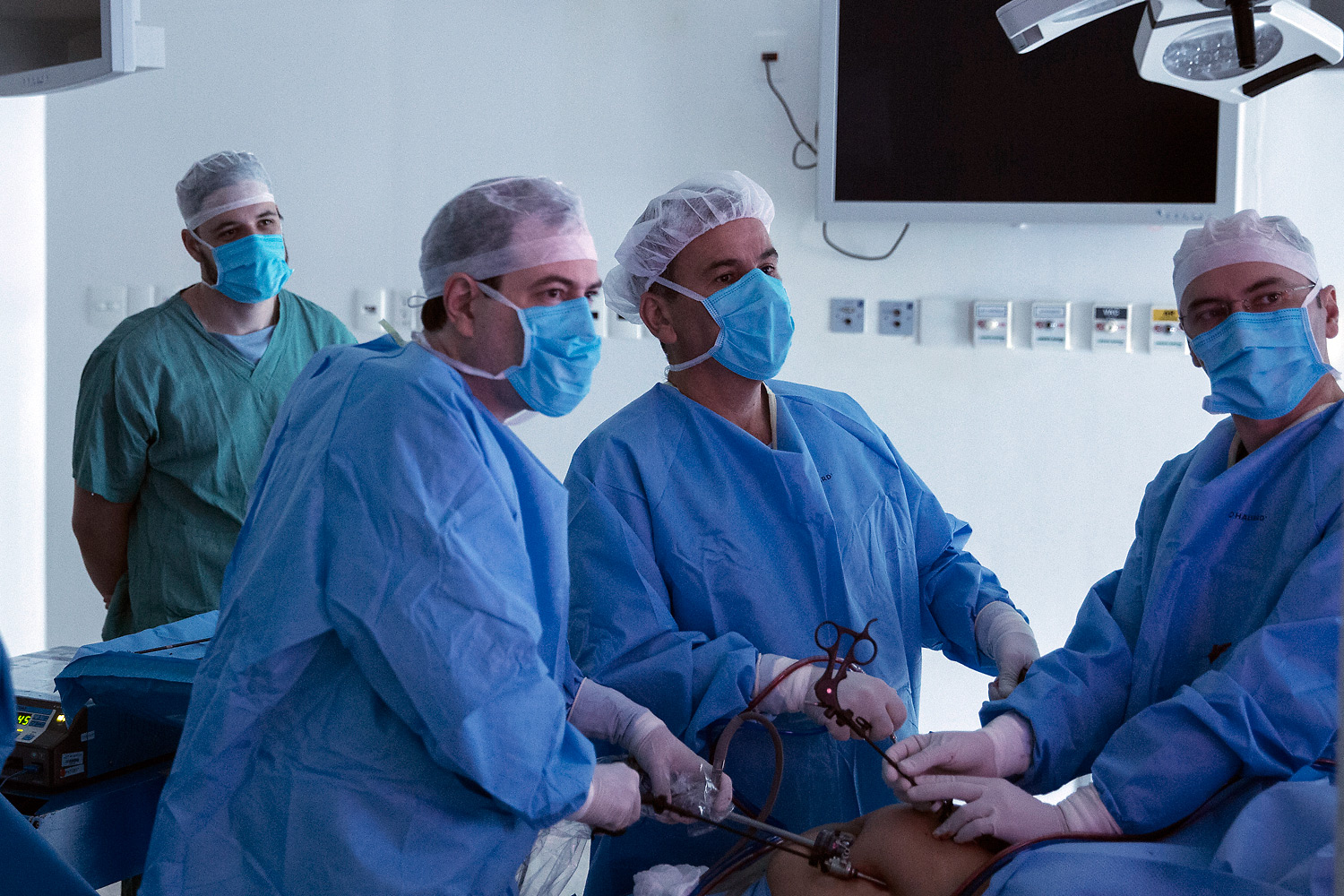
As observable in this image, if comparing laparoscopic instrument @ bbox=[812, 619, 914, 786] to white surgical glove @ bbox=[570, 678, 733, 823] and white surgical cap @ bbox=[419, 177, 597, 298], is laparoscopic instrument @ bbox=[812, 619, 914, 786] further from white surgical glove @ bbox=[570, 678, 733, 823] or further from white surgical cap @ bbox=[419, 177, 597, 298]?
white surgical cap @ bbox=[419, 177, 597, 298]

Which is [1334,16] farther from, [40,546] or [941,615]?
[40,546]

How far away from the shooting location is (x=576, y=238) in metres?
1.39

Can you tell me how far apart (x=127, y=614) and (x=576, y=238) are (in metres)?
1.64

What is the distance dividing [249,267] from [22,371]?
1738 mm

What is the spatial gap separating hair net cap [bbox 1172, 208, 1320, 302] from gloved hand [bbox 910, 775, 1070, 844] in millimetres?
709

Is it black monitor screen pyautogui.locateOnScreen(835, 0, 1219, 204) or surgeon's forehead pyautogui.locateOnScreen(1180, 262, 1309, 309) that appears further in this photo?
black monitor screen pyautogui.locateOnScreen(835, 0, 1219, 204)

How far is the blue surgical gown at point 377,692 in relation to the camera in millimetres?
1114

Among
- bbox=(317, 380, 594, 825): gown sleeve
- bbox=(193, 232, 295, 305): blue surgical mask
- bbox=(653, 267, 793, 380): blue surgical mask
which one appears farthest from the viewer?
bbox=(193, 232, 295, 305): blue surgical mask

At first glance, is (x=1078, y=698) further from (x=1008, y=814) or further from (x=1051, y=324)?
(x=1051, y=324)

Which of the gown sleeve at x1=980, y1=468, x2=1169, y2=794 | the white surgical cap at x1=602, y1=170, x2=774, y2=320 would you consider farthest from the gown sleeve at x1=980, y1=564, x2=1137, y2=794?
the white surgical cap at x1=602, y1=170, x2=774, y2=320

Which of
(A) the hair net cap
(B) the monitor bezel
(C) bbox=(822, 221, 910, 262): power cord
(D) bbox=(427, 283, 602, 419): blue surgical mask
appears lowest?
(D) bbox=(427, 283, 602, 419): blue surgical mask

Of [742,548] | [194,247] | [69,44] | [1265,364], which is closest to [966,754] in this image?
[742,548]

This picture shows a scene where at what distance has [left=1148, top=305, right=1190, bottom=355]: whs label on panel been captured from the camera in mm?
2838

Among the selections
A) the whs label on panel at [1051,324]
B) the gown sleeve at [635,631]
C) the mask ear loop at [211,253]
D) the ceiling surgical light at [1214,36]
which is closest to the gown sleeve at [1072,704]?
the gown sleeve at [635,631]
